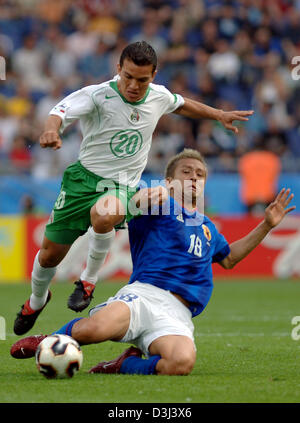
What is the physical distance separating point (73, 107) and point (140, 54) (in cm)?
65

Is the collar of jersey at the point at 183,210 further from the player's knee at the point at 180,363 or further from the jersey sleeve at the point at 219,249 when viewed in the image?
the player's knee at the point at 180,363

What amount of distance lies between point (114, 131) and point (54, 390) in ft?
7.84

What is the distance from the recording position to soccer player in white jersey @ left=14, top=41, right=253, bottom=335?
6164mm

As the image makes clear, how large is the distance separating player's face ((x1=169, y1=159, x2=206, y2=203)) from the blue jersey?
0.39ft

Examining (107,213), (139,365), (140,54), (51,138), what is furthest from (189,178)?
(139,365)

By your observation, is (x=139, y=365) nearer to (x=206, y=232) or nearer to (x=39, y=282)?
(x=206, y=232)

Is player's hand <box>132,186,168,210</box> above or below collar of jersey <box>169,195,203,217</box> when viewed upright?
above

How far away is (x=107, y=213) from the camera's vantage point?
6082mm

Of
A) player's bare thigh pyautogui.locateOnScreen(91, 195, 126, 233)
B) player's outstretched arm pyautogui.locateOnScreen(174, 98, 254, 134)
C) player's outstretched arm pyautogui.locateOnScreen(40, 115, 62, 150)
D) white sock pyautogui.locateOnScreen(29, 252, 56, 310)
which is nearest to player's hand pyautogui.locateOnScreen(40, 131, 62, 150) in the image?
player's outstretched arm pyautogui.locateOnScreen(40, 115, 62, 150)

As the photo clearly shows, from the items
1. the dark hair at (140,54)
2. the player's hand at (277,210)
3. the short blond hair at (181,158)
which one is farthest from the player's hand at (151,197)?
the dark hair at (140,54)

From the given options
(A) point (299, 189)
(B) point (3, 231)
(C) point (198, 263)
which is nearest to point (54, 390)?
(C) point (198, 263)

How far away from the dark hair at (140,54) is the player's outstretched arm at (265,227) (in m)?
1.40

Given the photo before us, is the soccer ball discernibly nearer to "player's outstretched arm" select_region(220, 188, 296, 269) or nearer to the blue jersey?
the blue jersey
